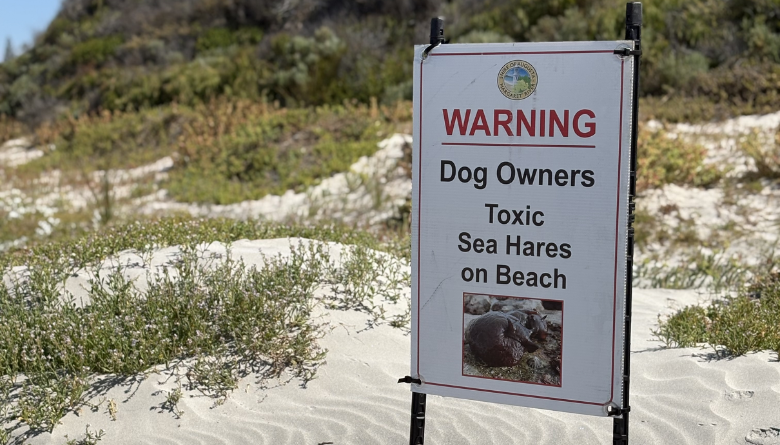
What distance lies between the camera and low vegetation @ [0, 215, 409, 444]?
3.95m

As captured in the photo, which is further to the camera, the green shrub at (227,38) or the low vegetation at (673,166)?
the green shrub at (227,38)

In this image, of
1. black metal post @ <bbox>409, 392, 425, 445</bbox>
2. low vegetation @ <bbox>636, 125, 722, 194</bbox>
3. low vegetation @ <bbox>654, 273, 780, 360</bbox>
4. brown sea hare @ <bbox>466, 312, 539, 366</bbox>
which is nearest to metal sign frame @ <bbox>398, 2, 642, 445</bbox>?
brown sea hare @ <bbox>466, 312, 539, 366</bbox>

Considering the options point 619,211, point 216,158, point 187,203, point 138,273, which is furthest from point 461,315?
point 216,158

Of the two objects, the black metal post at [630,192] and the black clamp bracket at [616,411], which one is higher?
the black metal post at [630,192]

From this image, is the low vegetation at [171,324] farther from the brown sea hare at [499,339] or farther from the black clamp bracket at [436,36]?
the black clamp bracket at [436,36]

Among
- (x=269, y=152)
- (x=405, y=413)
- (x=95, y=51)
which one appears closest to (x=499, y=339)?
(x=405, y=413)

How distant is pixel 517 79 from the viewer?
300 centimetres

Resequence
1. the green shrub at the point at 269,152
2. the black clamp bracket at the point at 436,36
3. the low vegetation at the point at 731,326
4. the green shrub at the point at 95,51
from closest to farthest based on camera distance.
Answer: the black clamp bracket at the point at 436,36 → the low vegetation at the point at 731,326 → the green shrub at the point at 269,152 → the green shrub at the point at 95,51

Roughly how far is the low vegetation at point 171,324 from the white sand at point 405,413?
104mm

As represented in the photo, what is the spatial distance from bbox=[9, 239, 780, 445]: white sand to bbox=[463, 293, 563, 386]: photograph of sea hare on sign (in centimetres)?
54

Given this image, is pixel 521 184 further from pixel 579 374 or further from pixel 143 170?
pixel 143 170

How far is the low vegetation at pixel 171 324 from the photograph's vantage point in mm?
3945

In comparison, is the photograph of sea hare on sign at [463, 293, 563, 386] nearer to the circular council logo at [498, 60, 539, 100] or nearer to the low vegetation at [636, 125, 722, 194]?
the circular council logo at [498, 60, 539, 100]

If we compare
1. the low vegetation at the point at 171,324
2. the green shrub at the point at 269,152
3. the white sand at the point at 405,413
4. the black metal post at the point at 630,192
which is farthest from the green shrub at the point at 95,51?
Answer: the black metal post at the point at 630,192
